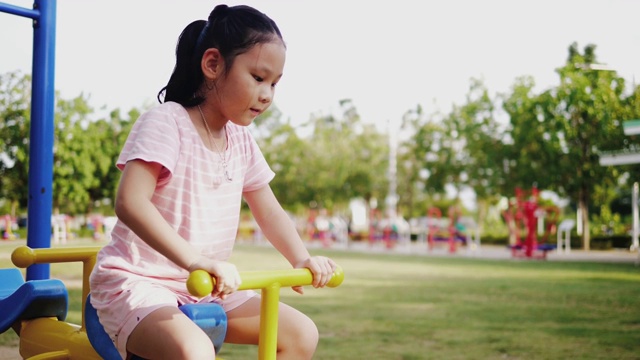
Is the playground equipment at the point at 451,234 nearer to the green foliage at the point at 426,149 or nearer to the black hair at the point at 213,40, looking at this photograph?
the green foliage at the point at 426,149

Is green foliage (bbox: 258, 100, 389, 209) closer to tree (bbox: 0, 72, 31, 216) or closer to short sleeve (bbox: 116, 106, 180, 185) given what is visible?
tree (bbox: 0, 72, 31, 216)

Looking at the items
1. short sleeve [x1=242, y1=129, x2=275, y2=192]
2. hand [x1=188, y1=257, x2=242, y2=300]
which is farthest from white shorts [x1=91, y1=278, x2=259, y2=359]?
short sleeve [x1=242, y1=129, x2=275, y2=192]

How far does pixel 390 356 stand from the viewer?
13.2ft

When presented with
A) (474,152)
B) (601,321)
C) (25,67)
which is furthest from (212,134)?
(474,152)

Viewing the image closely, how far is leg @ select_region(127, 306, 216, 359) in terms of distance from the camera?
155cm

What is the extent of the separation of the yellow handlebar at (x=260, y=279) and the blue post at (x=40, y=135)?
170 centimetres

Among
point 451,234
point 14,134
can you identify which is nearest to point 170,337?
point 14,134

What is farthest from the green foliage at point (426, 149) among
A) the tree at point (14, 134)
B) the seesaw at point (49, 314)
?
the seesaw at point (49, 314)

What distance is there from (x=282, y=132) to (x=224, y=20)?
111ft

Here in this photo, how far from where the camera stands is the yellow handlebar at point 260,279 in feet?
4.58

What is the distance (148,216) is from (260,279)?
1.03 ft

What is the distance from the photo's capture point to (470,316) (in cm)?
582

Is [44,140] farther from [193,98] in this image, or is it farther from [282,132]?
[282,132]

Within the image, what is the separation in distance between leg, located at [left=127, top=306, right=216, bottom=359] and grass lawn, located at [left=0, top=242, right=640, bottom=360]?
1.79 metres
